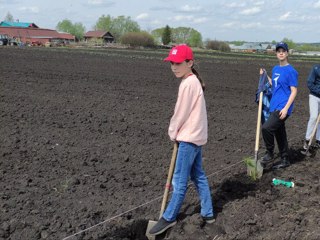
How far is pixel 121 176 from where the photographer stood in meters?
6.04

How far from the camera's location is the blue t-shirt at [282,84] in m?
6.14

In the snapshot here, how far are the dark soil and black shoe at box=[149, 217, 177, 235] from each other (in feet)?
0.38

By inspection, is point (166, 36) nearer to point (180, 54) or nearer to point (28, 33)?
point (28, 33)

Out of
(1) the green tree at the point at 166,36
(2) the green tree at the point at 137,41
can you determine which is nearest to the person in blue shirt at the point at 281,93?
(2) the green tree at the point at 137,41

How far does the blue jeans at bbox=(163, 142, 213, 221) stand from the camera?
4.25m

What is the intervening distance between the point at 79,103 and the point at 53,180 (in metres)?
5.82

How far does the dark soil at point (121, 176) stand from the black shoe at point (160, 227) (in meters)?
0.12

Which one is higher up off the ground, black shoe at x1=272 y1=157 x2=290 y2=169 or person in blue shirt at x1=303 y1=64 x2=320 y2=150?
person in blue shirt at x1=303 y1=64 x2=320 y2=150

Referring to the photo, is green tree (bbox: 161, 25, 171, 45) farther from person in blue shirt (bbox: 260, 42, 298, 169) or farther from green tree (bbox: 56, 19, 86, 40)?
person in blue shirt (bbox: 260, 42, 298, 169)

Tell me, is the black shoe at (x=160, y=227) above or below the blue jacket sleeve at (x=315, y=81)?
below

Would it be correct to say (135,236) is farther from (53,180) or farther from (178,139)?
(53,180)

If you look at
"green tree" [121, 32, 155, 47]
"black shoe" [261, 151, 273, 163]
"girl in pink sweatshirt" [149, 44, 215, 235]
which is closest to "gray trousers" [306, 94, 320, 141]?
"black shoe" [261, 151, 273, 163]

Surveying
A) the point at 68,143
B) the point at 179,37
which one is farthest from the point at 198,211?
the point at 179,37

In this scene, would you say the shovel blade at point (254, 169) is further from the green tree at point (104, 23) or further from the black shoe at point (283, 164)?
the green tree at point (104, 23)
